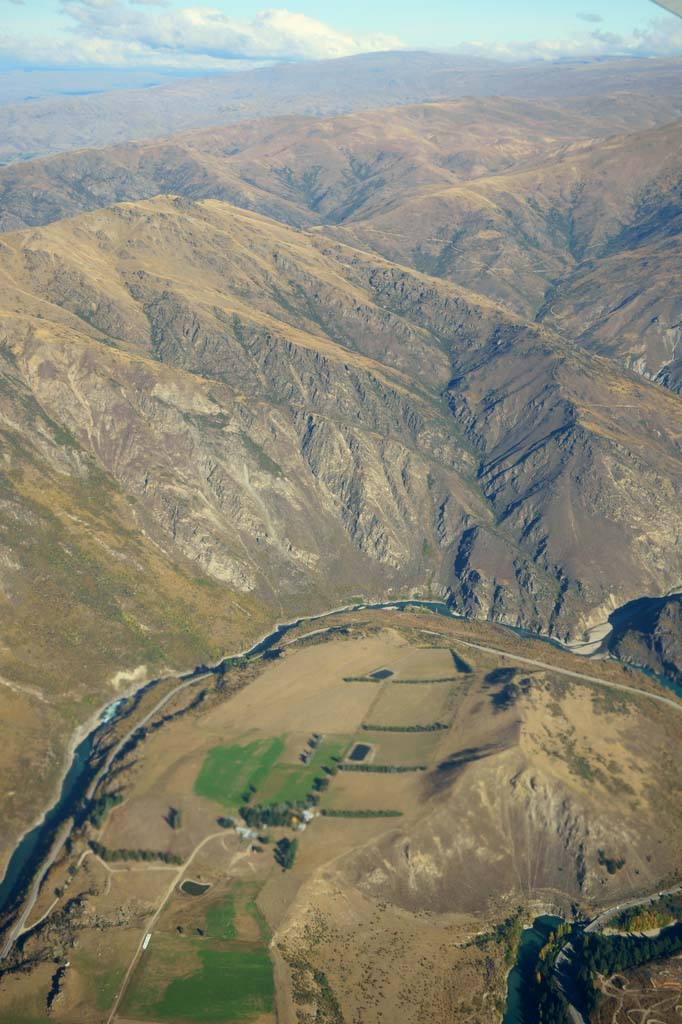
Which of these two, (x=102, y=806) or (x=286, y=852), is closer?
(x=286, y=852)

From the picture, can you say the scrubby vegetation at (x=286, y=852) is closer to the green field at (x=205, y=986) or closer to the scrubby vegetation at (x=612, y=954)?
the green field at (x=205, y=986)

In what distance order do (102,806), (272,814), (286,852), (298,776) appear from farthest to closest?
(298,776) → (102,806) → (272,814) → (286,852)

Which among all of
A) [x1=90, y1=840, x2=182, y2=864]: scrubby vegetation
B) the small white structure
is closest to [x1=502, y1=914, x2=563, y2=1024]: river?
the small white structure

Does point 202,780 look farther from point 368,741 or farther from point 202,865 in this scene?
point 368,741

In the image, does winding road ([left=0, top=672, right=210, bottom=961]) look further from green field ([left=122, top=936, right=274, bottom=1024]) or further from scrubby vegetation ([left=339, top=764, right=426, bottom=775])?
scrubby vegetation ([left=339, top=764, right=426, bottom=775])

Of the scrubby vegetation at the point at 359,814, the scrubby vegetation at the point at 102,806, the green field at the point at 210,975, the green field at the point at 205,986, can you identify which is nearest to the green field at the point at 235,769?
the scrubby vegetation at the point at 102,806

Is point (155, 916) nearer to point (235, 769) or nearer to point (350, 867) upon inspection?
point (350, 867)

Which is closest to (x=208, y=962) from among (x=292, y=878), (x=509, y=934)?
(x=292, y=878)

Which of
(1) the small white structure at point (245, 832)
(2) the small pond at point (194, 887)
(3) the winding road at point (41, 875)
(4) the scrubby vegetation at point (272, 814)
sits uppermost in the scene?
(4) the scrubby vegetation at point (272, 814)

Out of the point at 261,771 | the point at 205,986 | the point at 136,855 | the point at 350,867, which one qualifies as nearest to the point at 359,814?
the point at 350,867

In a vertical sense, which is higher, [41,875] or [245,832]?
[245,832]
